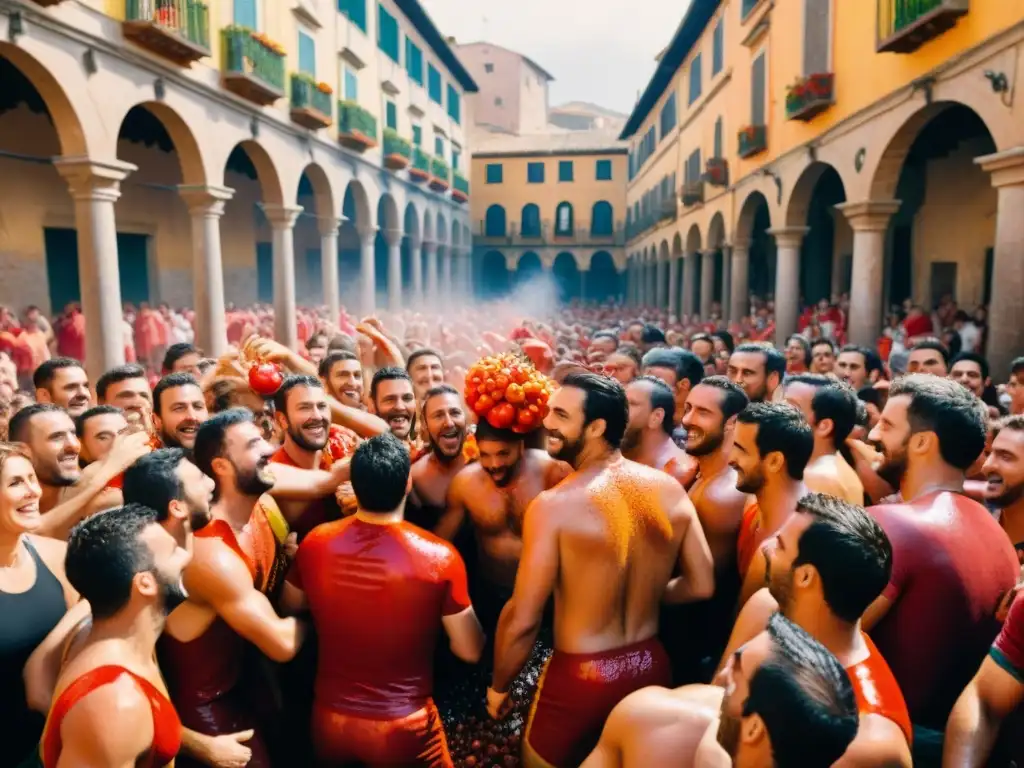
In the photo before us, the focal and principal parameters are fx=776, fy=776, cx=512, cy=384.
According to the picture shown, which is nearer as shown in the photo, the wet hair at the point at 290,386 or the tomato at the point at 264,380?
the wet hair at the point at 290,386

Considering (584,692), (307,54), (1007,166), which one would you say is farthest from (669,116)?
(584,692)

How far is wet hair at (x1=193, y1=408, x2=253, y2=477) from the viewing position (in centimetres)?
298

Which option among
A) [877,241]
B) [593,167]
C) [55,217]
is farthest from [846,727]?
[593,167]

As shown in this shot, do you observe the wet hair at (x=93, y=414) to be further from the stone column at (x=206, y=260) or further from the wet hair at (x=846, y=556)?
the stone column at (x=206, y=260)

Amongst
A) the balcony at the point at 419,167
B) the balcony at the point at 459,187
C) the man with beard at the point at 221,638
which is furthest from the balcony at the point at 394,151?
the man with beard at the point at 221,638

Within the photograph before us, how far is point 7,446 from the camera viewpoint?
276cm

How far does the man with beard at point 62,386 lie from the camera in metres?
4.70

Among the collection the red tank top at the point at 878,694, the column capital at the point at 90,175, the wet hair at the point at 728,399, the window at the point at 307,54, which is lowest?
the red tank top at the point at 878,694

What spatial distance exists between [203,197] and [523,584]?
34.3ft

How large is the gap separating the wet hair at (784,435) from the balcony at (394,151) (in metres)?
19.3

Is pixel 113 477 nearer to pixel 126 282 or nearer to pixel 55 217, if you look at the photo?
pixel 55 217

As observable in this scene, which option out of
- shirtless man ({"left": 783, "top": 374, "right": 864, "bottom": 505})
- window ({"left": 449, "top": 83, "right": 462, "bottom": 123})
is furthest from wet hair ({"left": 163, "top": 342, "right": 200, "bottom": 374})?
window ({"left": 449, "top": 83, "right": 462, "bottom": 123})

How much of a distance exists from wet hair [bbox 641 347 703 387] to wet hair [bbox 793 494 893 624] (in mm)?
3237

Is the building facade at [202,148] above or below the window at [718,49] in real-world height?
below
